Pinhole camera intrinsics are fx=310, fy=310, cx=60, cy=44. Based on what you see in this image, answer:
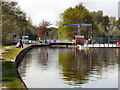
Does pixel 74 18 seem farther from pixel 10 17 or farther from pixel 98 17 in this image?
pixel 98 17

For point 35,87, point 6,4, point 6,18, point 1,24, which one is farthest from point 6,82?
point 6,4

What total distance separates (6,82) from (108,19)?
144072 millimetres

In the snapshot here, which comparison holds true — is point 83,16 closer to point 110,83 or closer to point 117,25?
point 117,25

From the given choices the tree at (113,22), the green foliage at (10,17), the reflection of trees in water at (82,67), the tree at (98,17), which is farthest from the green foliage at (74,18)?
the reflection of trees in water at (82,67)

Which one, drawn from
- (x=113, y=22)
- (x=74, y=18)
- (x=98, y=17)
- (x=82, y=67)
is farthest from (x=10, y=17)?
(x=98, y=17)

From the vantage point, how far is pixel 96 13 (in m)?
164

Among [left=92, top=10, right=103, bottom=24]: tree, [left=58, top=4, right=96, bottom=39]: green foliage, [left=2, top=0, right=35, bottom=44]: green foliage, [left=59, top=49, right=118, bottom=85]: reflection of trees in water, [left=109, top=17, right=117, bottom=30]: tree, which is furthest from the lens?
[left=92, top=10, right=103, bottom=24]: tree

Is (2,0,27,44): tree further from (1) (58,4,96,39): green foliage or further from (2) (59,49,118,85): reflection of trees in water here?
(1) (58,4,96,39): green foliage

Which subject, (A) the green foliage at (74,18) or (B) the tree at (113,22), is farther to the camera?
(B) the tree at (113,22)

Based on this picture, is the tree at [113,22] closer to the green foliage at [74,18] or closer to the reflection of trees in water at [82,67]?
the green foliage at [74,18]

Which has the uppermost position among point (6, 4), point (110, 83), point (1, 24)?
point (6, 4)

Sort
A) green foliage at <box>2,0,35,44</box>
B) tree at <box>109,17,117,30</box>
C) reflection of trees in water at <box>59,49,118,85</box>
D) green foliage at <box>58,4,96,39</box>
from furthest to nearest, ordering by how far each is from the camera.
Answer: tree at <box>109,17,117,30</box>
green foliage at <box>58,4,96,39</box>
green foliage at <box>2,0,35,44</box>
reflection of trees in water at <box>59,49,118,85</box>

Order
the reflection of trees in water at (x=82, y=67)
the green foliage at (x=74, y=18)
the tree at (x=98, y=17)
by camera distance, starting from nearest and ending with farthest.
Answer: the reflection of trees in water at (x=82, y=67) < the green foliage at (x=74, y=18) < the tree at (x=98, y=17)

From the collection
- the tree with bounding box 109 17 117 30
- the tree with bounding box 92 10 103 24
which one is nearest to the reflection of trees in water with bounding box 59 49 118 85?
the tree with bounding box 109 17 117 30
